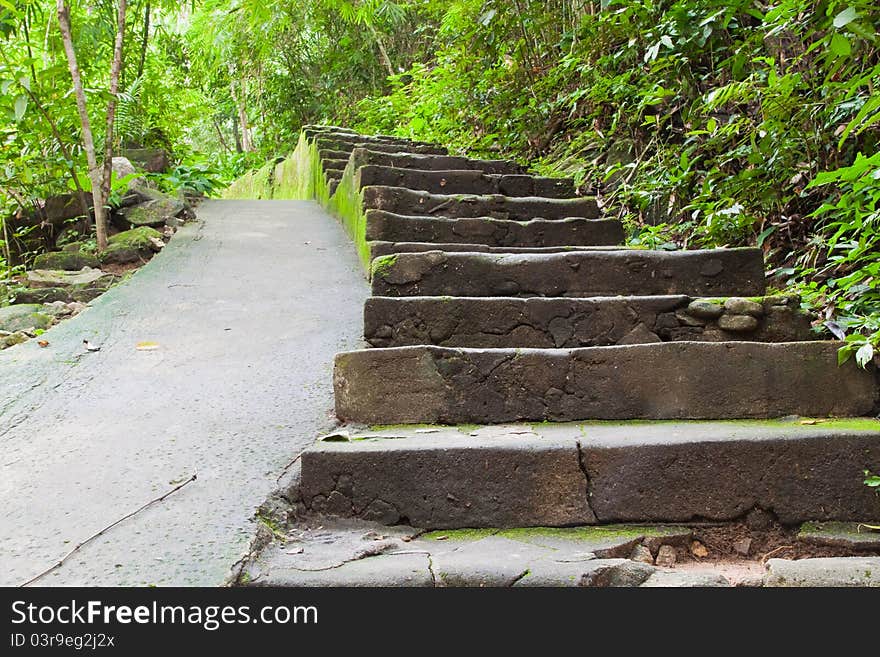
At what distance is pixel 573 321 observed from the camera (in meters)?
2.60

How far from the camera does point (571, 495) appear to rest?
76.1 inches

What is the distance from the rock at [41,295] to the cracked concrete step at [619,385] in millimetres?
2289

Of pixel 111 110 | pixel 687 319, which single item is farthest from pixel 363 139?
pixel 687 319

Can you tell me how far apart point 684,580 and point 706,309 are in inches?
46.9

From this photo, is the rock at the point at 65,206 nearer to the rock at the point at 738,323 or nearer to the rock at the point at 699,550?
the rock at the point at 738,323

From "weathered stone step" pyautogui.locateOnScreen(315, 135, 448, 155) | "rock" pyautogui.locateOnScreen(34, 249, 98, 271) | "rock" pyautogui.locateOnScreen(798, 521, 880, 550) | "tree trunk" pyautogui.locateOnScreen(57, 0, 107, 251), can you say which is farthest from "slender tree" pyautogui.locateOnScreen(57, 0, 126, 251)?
"rock" pyautogui.locateOnScreen(798, 521, 880, 550)

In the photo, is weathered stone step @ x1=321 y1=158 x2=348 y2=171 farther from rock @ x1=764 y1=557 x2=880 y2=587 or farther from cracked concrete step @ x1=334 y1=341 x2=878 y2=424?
rock @ x1=764 y1=557 x2=880 y2=587

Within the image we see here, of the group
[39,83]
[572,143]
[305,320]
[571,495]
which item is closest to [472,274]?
[305,320]

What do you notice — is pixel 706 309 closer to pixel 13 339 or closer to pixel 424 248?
pixel 424 248

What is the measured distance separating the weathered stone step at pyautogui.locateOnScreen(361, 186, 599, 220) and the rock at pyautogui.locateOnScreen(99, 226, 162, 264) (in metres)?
1.43

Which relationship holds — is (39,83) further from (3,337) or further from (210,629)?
(210,629)

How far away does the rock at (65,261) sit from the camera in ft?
13.6

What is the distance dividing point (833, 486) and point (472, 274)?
1488 millimetres

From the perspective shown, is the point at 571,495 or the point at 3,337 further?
the point at 3,337
